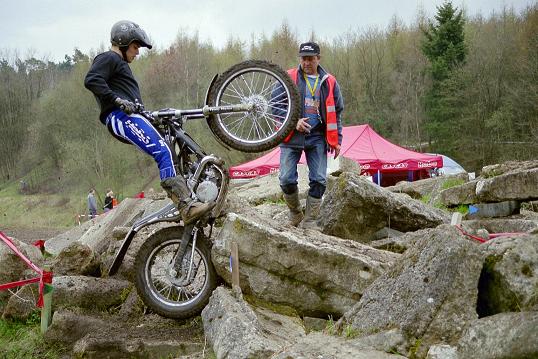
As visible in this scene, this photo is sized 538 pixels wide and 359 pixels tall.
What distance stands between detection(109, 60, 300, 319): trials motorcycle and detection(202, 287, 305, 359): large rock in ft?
1.92

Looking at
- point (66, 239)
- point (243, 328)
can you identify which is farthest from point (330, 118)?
point (66, 239)

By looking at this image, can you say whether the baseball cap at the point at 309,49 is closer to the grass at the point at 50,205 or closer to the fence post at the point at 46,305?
the fence post at the point at 46,305

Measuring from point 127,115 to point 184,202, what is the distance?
90 cm

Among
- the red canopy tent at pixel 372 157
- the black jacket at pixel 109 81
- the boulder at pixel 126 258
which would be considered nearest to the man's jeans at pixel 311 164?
the boulder at pixel 126 258

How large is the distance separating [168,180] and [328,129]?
199 centimetres

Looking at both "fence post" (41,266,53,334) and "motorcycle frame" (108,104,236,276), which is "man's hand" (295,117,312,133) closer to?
"motorcycle frame" (108,104,236,276)

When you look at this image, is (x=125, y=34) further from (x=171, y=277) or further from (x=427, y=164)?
(x=427, y=164)

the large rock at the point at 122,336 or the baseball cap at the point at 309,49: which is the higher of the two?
the baseball cap at the point at 309,49

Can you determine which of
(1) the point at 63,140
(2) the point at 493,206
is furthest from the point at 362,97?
(2) the point at 493,206

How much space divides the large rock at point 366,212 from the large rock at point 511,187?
85cm

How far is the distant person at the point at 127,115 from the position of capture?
5293 mm

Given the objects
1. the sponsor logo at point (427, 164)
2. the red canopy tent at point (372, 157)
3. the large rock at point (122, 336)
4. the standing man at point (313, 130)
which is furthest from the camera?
the sponsor logo at point (427, 164)

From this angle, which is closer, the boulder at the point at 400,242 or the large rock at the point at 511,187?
the boulder at the point at 400,242

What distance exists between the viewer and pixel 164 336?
16.8ft
